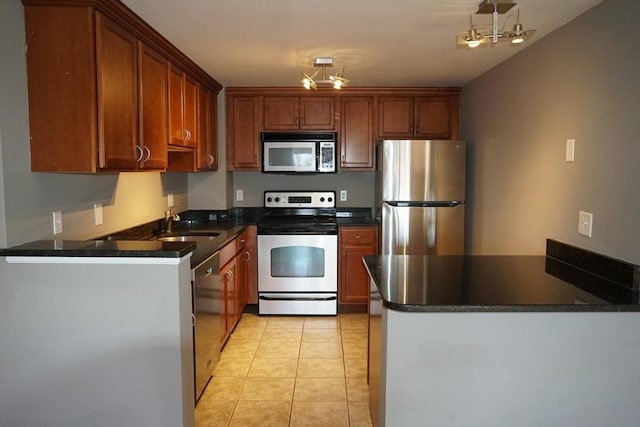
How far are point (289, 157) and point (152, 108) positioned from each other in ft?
5.93

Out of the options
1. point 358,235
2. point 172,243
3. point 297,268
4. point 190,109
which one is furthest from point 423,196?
point 172,243

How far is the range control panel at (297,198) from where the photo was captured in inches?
186

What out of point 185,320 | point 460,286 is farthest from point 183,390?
point 460,286

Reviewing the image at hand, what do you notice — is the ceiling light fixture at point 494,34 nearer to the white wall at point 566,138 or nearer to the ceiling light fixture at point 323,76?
the white wall at point 566,138

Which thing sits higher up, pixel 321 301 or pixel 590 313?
pixel 590 313

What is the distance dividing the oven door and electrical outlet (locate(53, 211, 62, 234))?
1.99 m

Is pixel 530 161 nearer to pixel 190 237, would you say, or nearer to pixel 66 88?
pixel 190 237

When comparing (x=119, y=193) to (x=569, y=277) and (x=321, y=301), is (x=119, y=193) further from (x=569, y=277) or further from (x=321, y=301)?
(x=569, y=277)

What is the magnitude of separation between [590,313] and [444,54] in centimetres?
206

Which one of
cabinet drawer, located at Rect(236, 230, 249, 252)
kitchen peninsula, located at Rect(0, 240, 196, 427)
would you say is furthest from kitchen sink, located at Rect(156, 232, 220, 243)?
kitchen peninsula, located at Rect(0, 240, 196, 427)

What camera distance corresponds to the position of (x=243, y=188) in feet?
15.8

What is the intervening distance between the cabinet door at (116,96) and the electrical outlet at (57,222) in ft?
1.29

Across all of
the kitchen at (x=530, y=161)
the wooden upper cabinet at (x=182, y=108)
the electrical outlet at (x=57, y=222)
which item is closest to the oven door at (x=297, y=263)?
the kitchen at (x=530, y=161)

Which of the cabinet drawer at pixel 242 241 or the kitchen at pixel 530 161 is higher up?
the kitchen at pixel 530 161
